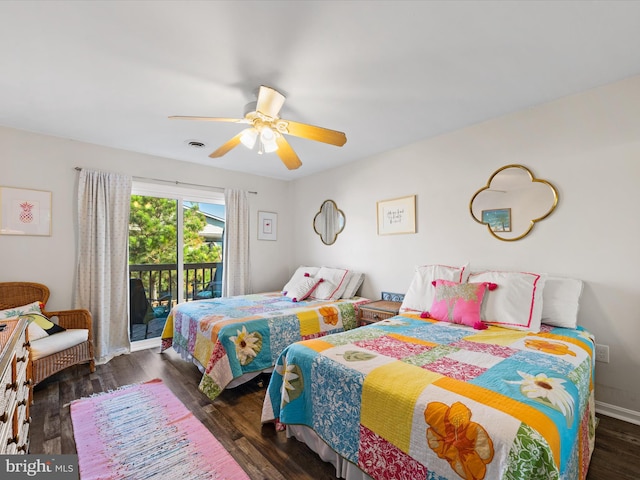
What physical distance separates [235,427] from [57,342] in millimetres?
1829

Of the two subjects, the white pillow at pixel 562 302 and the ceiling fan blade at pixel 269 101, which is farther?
the white pillow at pixel 562 302

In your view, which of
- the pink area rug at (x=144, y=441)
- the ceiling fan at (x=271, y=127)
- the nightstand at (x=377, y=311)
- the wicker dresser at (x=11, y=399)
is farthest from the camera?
the nightstand at (x=377, y=311)

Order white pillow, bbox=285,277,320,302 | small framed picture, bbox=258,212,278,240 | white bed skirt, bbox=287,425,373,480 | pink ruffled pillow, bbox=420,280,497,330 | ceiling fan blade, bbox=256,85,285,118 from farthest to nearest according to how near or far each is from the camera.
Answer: small framed picture, bbox=258,212,278,240 → white pillow, bbox=285,277,320,302 → pink ruffled pillow, bbox=420,280,497,330 → ceiling fan blade, bbox=256,85,285,118 → white bed skirt, bbox=287,425,373,480

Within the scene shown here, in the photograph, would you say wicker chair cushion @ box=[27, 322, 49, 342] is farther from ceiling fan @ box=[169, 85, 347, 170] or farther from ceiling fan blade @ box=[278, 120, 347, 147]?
ceiling fan blade @ box=[278, 120, 347, 147]

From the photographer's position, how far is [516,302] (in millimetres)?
2262

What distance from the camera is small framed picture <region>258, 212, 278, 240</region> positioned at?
470 centimetres

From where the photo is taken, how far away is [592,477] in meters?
1.60

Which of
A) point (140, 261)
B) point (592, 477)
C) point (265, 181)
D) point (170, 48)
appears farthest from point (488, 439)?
point (265, 181)

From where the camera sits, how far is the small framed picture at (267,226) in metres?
4.70

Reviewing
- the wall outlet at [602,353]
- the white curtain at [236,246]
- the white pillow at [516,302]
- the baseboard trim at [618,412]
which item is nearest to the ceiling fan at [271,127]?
the white pillow at [516,302]

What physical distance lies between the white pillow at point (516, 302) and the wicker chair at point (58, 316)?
3.59 m

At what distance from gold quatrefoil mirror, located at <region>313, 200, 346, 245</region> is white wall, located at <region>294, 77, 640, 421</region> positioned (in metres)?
0.96

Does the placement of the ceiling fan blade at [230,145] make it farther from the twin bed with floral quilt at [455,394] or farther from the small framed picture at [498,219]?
the small framed picture at [498,219]

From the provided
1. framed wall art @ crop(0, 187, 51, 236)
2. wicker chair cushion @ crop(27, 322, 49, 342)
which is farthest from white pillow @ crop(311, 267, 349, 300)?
framed wall art @ crop(0, 187, 51, 236)
